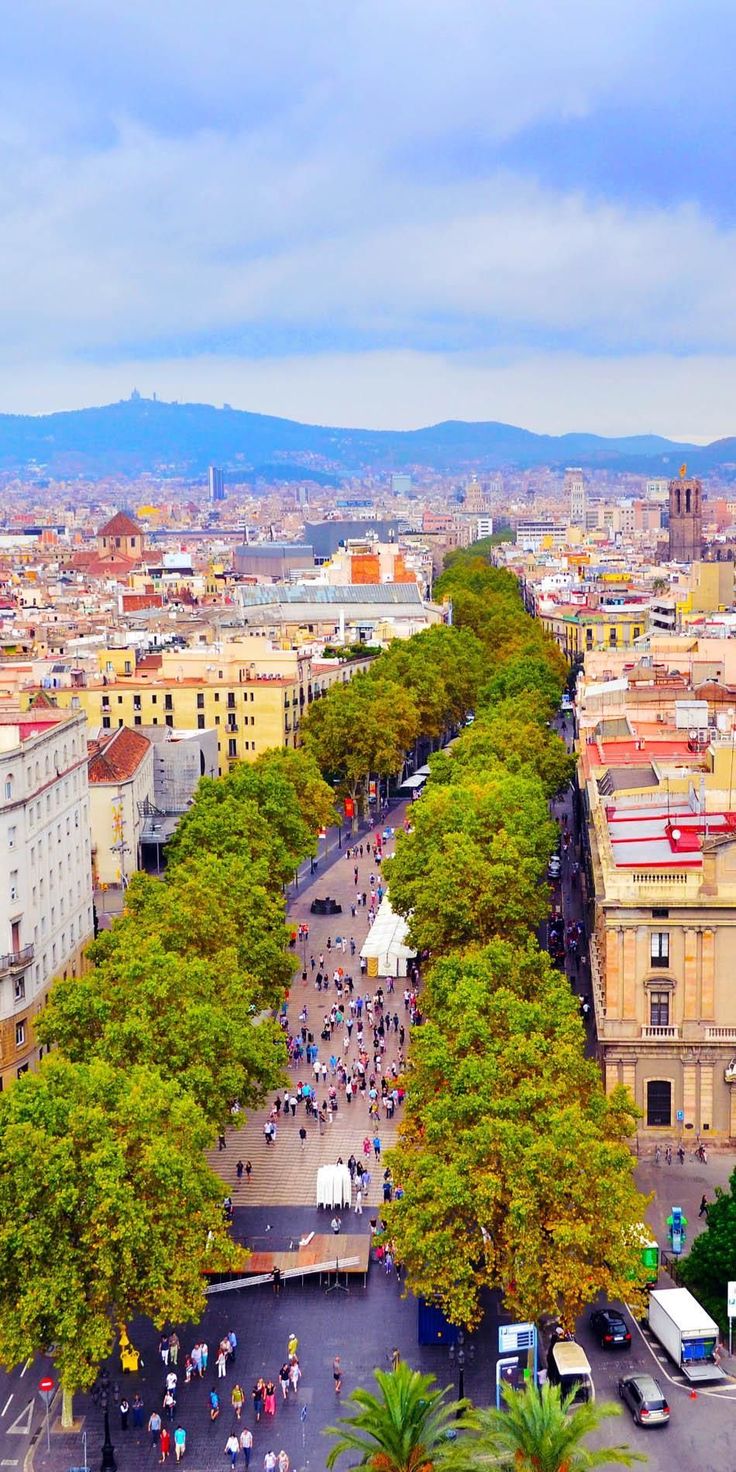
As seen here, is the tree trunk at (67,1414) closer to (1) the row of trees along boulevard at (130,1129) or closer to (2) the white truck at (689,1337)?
(1) the row of trees along boulevard at (130,1129)

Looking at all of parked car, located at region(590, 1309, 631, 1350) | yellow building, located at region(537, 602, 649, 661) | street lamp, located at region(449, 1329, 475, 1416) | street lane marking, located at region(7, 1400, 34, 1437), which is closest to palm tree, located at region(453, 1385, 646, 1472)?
street lamp, located at region(449, 1329, 475, 1416)

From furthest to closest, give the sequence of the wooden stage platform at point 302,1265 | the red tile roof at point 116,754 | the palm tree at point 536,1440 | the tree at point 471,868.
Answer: the red tile roof at point 116,754, the tree at point 471,868, the wooden stage platform at point 302,1265, the palm tree at point 536,1440

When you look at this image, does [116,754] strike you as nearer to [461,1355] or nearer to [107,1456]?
[461,1355]

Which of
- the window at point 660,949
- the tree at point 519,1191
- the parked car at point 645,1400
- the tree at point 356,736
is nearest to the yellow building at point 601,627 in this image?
the tree at point 356,736

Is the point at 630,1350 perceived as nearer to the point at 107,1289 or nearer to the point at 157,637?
the point at 107,1289

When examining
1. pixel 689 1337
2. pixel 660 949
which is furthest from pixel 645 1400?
pixel 660 949

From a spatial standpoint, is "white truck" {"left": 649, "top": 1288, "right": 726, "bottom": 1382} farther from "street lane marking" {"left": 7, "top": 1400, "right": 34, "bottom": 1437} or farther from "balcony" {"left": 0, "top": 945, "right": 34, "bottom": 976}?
"balcony" {"left": 0, "top": 945, "right": 34, "bottom": 976}
